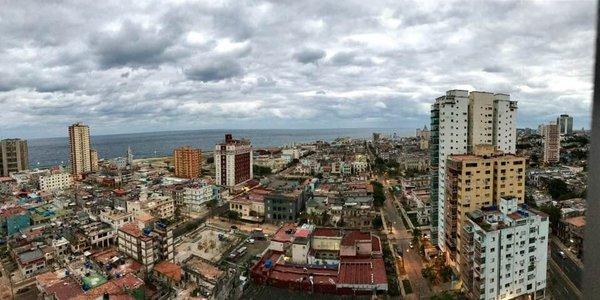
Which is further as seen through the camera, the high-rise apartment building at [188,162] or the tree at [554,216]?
the high-rise apartment building at [188,162]

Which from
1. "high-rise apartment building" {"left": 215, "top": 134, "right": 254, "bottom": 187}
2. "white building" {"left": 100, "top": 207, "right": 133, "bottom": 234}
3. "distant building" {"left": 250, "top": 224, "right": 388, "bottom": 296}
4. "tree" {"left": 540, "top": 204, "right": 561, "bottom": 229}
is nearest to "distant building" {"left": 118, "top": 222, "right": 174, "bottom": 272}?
"white building" {"left": 100, "top": 207, "right": 133, "bottom": 234}

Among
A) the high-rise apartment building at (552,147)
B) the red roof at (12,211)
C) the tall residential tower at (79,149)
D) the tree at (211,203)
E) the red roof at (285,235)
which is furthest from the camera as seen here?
the tall residential tower at (79,149)

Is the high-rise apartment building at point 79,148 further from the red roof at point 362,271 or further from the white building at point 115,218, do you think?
the red roof at point 362,271

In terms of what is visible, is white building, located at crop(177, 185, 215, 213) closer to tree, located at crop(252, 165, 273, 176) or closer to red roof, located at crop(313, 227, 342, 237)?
red roof, located at crop(313, 227, 342, 237)

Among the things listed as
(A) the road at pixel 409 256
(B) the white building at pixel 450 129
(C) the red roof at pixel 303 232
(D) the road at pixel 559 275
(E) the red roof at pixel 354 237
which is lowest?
(A) the road at pixel 409 256

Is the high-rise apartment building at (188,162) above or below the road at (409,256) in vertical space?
above

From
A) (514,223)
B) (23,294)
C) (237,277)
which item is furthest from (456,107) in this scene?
(23,294)

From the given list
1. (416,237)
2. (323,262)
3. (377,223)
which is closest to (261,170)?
(377,223)

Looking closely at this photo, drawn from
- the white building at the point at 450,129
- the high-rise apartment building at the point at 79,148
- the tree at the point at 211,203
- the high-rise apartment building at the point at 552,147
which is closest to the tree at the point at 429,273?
the white building at the point at 450,129

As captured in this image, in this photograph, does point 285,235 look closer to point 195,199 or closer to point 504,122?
point 195,199
